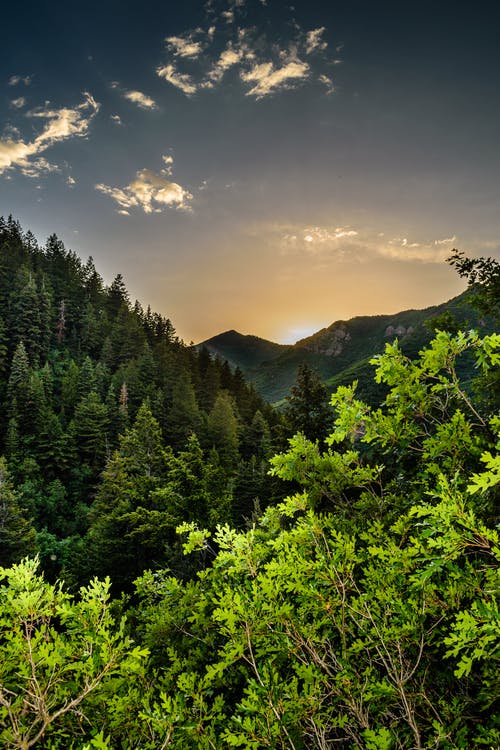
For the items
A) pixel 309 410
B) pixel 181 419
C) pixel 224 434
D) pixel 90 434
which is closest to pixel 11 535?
pixel 90 434

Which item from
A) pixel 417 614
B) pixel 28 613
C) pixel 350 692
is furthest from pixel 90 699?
pixel 417 614

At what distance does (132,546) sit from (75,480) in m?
25.1

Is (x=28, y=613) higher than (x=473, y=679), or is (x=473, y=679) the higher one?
(x=28, y=613)

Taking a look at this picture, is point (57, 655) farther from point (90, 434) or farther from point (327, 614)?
point (90, 434)

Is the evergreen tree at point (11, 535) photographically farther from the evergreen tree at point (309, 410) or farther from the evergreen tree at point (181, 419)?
the evergreen tree at point (309, 410)

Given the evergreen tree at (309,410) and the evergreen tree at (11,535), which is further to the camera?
the evergreen tree at (11,535)

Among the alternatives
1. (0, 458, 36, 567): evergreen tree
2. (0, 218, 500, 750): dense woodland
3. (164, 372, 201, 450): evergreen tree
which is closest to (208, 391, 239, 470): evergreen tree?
(164, 372, 201, 450): evergreen tree

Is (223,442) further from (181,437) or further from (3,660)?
(3,660)

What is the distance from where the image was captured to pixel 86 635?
120 inches

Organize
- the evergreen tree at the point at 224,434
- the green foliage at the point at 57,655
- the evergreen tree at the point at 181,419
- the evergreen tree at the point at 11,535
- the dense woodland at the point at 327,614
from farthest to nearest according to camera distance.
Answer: the evergreen tree at the point at 181,419 < the evergreen tree at the point at 224,434 < the evergreen tree at the point at 11,535 < the green foliage at the point at 57,655 < the dense woodland at the point at 327,614

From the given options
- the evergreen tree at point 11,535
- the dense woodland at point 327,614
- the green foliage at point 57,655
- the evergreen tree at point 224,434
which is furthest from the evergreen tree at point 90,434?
the green foliage at point 57,655

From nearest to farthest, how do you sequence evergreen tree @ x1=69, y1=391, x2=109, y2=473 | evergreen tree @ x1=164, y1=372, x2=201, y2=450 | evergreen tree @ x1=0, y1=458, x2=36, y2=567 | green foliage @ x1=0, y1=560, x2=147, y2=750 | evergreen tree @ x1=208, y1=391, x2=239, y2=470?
green foliage @ x1=0, y1=560, x2=147, y2=750 → evergreen tree @ x1=0, y1=458, x2=36, y2=567 → evergreen tree @ x1=69, y1=391, x2=109, y2=473 → evergreen tree @ x1=208, y1=391, x2=239, y2=470 → evergreen tree @ x1=164, y1=372, x2=201, y2=450

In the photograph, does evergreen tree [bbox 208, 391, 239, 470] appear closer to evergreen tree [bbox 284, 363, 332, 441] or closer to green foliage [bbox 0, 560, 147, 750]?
evergreen tree [bbox 284, 363, 332, 441]

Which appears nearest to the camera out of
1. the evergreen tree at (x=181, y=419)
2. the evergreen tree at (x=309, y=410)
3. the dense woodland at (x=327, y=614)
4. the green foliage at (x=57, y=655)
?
the dense woodland at (x=327, y=614)
